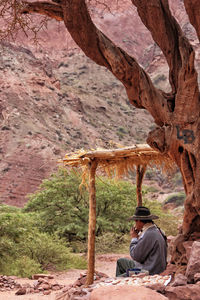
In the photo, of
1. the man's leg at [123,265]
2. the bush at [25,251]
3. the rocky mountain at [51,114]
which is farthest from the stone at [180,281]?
the rocky mountain at [51,114]

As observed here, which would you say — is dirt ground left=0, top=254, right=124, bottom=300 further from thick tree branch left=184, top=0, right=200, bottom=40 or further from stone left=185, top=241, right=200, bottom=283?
thick tree branch left=184, top=0, right=200, bottom=40

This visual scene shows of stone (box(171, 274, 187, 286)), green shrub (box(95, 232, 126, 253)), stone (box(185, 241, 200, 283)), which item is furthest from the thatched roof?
green shrub (box(95, 232, 126, 253))

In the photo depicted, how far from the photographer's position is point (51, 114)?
3853cm

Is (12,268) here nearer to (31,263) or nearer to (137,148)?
(31,263)

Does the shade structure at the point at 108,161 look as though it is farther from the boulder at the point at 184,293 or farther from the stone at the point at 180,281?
the boulder at the point at 184,293

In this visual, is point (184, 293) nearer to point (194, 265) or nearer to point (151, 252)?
point (194, 265)

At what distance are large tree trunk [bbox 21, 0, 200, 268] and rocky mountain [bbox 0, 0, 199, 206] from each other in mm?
16499

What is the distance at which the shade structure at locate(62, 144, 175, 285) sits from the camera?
21.4 ft

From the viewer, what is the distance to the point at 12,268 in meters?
10.4

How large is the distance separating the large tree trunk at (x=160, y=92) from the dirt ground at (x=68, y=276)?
11.8ft

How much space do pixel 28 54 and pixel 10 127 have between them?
14606 mm

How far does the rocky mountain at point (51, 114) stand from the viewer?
32.3m

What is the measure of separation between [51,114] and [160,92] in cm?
3423

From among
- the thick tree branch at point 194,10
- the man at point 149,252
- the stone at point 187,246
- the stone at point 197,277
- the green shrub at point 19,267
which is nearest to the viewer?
the stone at point 197,277
